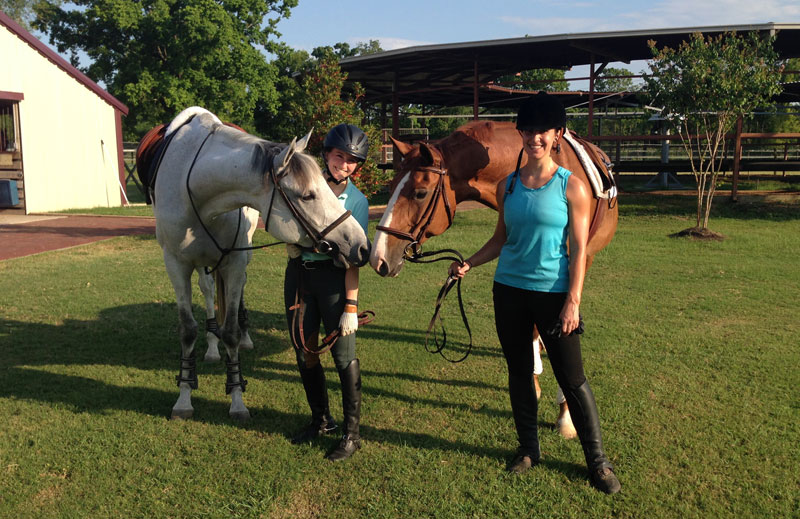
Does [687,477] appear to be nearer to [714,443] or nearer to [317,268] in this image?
[714,443]

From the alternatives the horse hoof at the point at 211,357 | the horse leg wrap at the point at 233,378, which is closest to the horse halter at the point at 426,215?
the horse leg wrap at the point at 233,378

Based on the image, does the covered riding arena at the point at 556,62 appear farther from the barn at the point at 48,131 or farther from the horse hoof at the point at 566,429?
the horse hoof at the point at 566,429

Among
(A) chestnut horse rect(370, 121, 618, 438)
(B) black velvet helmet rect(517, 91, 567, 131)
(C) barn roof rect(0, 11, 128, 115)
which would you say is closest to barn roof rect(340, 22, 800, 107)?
(C) barn roof rect(0, 11, 128, 115)

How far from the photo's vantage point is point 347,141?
10.8 feet

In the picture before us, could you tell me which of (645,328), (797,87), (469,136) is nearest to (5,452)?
(469,136)

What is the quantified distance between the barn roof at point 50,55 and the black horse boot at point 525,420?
18023 mm

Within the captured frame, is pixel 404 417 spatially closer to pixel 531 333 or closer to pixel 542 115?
pixel 531 333

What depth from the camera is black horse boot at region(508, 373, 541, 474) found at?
3311 millimetres

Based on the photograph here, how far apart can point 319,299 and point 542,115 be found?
1596 mm

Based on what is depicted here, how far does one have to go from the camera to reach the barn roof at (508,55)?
15641 mm

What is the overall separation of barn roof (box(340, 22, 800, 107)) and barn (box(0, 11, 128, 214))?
27.7 feet

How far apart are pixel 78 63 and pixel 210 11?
11.4 metres

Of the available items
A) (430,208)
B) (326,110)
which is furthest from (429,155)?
(326,110)

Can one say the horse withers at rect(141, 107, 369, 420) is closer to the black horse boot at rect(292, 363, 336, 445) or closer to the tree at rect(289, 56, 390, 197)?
the black horse boot at rect(292, 363, 336, 445)
